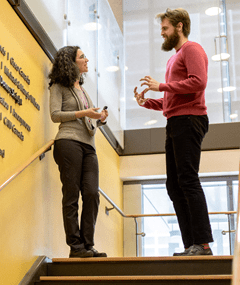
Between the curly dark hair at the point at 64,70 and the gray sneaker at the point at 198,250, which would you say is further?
the curly dark hair at the point at 64,70

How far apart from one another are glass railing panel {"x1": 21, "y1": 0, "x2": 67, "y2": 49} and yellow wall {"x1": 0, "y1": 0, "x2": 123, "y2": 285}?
224 millimetres

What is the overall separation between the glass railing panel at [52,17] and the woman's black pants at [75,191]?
99 cm

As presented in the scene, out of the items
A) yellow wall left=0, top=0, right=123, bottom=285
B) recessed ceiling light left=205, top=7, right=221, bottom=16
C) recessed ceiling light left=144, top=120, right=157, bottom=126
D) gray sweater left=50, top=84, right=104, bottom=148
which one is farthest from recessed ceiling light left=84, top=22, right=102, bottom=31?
recessed ceiling light left=205, top=7, right=221, bottom=16

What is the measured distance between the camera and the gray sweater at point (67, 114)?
10.6 feet

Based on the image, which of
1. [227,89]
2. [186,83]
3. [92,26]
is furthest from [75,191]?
[227,89]

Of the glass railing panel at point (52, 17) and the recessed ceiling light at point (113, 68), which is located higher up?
the recessed ceiling light at point (113, 68)

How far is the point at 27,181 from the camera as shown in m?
3.03

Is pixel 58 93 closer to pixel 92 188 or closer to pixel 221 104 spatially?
pixel 92 188

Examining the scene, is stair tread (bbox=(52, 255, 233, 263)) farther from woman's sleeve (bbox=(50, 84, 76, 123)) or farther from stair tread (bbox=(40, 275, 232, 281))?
woman's sleeve (bbox=(50, 84, 76, 123))

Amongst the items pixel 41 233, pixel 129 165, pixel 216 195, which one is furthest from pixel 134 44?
pixel 41 233

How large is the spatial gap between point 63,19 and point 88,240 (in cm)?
200

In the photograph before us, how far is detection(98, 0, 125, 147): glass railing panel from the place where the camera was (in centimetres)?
520

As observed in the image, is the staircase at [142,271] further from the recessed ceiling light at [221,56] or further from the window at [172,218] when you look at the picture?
the recessed ceiling light at [221,56]

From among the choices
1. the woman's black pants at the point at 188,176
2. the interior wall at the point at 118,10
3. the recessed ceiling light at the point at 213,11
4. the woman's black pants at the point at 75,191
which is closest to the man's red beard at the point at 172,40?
the woman's black pants at the point at 188,176
